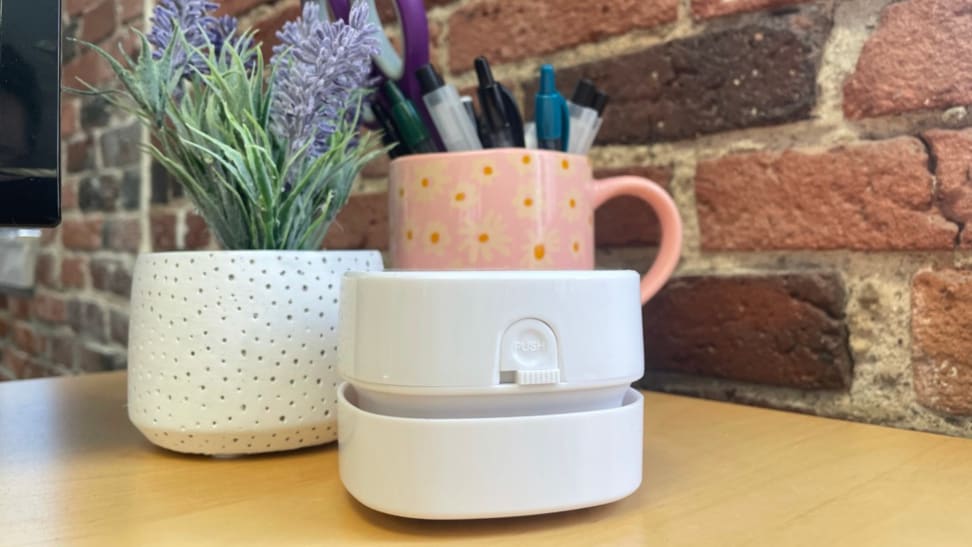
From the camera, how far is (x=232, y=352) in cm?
42

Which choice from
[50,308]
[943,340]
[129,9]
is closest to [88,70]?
[129,9]

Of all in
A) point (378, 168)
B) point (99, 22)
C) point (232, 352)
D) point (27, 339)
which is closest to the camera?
point (232, 352)

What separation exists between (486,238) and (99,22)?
44.8 inches

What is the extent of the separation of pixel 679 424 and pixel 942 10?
29cm

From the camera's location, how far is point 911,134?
49 cm

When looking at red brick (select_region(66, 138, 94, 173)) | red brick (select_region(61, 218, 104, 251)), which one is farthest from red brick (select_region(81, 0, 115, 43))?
red brick (select_region(61, 218, 104, 251))

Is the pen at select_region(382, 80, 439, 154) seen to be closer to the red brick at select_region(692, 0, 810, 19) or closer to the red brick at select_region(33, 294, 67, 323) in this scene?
the red brick at select_region(692, 0, 810, 19)

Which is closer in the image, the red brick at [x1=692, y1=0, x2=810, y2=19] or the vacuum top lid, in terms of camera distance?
the vacuum top lid

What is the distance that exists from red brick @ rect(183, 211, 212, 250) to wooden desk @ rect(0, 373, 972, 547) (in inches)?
24.0

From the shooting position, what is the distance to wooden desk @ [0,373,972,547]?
314 millimetres

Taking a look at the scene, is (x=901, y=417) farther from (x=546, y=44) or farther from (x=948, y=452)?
(x=546, y=44)

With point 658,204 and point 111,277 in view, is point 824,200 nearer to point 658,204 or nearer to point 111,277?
point 658,204

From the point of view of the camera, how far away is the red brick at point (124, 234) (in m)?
1.26

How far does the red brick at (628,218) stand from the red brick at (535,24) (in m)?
0.11
